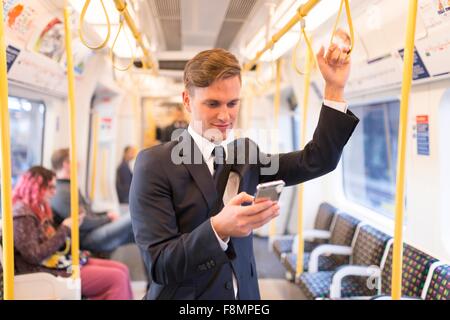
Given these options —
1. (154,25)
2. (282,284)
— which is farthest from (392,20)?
(282,284)

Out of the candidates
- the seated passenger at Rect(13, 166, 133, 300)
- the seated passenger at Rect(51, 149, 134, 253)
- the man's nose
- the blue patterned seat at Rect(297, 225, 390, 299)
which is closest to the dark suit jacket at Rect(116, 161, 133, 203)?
the man's nose

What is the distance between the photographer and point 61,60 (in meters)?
3.22

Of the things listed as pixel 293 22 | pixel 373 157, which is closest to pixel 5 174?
pixel 293 22

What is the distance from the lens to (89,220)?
317 cm

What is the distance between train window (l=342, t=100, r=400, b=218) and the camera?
2955mm

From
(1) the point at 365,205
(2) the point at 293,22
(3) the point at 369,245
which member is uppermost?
(2) the point at 293,22

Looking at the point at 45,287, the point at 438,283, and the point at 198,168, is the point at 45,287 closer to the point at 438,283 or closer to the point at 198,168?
the point at 198,168

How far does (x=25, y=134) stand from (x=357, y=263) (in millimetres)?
3392

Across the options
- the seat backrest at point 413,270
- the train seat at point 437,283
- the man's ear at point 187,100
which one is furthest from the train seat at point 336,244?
the man's ear at point 187,100

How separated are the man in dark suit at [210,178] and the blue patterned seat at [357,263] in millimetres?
1601

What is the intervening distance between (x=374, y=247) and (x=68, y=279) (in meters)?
2.22

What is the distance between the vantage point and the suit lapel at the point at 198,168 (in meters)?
1.11

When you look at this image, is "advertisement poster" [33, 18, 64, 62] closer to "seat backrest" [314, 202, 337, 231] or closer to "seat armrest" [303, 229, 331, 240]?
"seat backrest" [314, 202, 337, 231]
